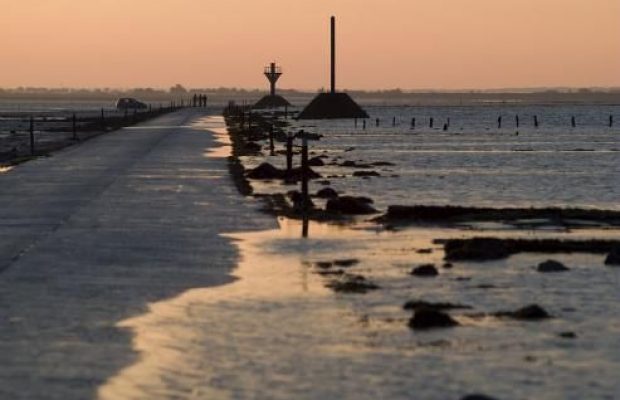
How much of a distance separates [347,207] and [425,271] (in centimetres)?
1290

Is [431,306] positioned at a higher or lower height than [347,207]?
higher

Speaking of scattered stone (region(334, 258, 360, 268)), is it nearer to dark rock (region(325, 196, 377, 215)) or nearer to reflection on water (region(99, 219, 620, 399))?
reflection on water (region(99, 219, 620, 399))

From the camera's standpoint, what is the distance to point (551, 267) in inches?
998

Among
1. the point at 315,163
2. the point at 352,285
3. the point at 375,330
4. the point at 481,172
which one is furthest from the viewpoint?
the point at 315,163

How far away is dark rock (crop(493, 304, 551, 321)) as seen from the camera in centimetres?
2000

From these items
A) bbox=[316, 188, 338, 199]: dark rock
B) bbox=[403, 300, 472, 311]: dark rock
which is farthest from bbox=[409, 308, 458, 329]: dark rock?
bbox=[316, 188, 338, 199]: dark rock

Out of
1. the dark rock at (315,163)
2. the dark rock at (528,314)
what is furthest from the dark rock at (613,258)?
the dark rock at (315,163)

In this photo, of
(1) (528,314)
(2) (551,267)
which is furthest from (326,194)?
(1) (528,314)

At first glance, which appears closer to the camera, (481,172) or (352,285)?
(352,285)

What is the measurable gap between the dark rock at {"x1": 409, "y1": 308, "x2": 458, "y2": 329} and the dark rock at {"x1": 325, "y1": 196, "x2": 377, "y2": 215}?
17.4 metres

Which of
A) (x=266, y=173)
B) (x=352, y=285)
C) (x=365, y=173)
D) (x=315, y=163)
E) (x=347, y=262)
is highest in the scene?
(x=352, y=285)

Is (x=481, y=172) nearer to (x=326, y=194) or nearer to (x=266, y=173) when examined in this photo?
(x=266, y=173)

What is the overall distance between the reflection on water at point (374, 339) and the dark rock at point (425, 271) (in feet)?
0.70

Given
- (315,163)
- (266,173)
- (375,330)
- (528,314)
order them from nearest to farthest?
(375,330)
(528,314)
(266,173)
(315,163)
